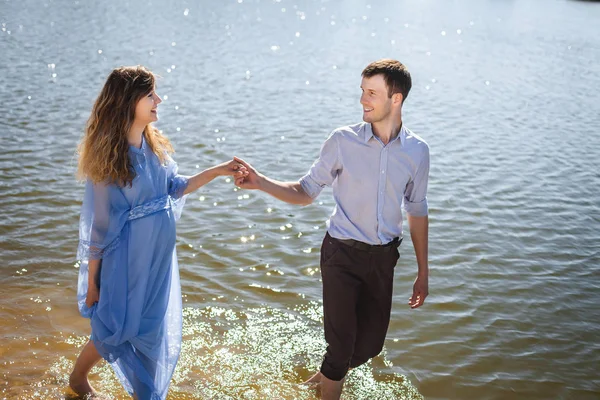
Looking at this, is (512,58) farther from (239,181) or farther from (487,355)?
(239,181)

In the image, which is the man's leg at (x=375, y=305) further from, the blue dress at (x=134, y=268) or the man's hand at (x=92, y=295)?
the man's hand at (x=92, y=295)

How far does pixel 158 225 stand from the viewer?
4.13m

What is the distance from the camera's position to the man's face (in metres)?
4.14

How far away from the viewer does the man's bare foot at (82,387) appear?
15.0 feet

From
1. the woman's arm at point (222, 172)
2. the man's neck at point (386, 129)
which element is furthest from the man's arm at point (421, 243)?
the woman's arm at point (222, 172)

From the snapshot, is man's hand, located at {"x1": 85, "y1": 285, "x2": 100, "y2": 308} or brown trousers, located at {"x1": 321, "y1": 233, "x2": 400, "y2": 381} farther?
brown trousers, located at {"x1": 321, "y1": 233, "x2": 400, "y2": 381}

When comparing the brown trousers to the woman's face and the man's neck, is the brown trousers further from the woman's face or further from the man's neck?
the woman's face

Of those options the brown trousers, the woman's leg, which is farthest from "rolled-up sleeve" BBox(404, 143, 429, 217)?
the woman's leg

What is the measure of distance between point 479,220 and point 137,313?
591 cm

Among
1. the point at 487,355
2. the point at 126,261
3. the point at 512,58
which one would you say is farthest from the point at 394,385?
the point at 512,58

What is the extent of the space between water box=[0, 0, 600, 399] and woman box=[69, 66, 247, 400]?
81cm

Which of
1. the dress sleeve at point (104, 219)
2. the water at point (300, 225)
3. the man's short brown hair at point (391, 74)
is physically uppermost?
the man's short brown hair at point (391, 74)

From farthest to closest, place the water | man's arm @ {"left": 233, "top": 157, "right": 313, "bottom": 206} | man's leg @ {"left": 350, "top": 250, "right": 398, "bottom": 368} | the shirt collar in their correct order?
the water → man's arm @ {"left": 233, "top": 157, "right": 313, "bottom": 206} → man's leg @ {"left": 350, "top": 250, "right": 398, "bottom": 368} → the shirt collar

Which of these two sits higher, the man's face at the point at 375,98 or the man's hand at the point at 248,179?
the man's face at the point at 375,98
